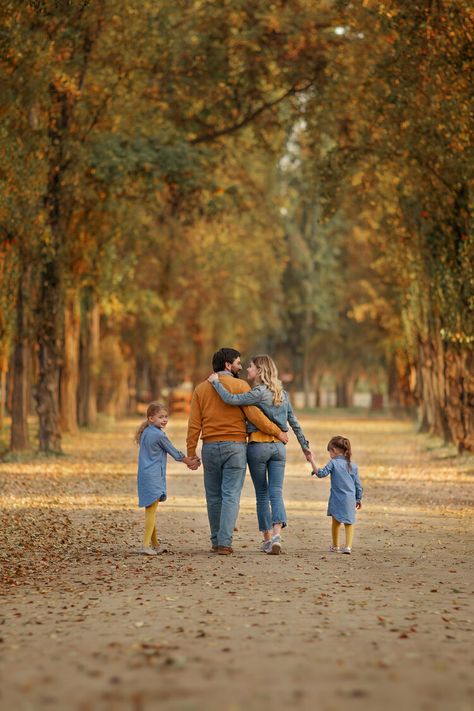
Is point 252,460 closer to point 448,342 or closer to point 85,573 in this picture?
point 85,573

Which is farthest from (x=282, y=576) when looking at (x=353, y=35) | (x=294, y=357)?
(x=294, y=357)

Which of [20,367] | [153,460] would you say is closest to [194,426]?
[153,460]

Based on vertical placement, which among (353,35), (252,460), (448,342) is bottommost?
(252,460)

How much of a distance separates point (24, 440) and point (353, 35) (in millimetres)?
11615

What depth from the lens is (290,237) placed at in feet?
229

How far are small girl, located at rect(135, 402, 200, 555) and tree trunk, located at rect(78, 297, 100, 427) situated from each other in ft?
98.1

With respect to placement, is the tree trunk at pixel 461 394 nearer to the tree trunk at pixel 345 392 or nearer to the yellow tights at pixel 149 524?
the yellow tights at pixel 149 524

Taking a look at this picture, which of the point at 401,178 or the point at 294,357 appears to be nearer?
the point at 401,178

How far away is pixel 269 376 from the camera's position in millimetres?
12773

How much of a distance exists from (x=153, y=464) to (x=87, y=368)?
3088 cm

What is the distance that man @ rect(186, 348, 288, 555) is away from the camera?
41.1 ft

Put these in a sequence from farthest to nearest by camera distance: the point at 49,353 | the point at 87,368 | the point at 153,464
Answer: the point at 87,368, the point at 49,353, the point at 153,464

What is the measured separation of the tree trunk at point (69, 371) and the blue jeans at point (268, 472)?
79.1 feet

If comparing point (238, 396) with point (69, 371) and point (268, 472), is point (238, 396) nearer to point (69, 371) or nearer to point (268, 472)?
point (268, 472)
